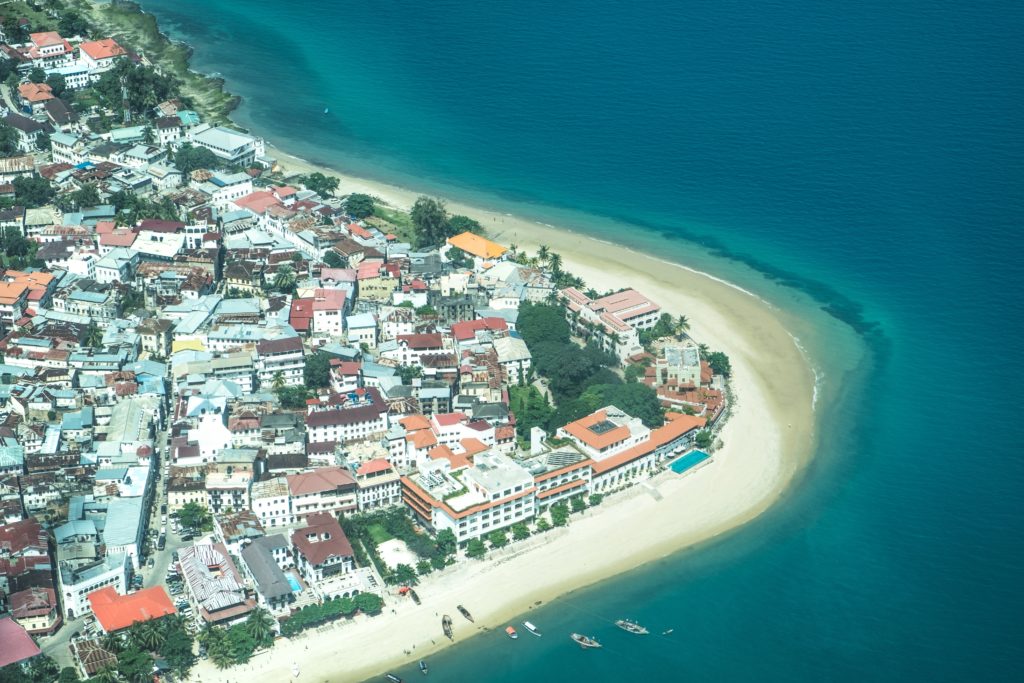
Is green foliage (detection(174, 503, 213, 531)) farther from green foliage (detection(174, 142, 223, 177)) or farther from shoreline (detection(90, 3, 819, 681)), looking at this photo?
green foliage (detection(174, 142, 223, 177))

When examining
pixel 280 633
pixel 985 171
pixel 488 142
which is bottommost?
pixel 280 633

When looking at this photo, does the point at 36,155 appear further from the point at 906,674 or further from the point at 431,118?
the point at 906,674

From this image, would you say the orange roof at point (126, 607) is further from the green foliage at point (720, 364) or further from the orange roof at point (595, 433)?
the green foliage at point (720, 364)

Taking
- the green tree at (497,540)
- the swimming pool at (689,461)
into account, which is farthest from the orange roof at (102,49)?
the green tree at (497,540)

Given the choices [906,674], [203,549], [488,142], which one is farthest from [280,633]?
[488,142]

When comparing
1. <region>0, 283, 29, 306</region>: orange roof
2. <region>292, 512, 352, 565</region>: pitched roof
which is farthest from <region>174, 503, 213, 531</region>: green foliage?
<region>0, 283, 29, 306</region>: orange roof
